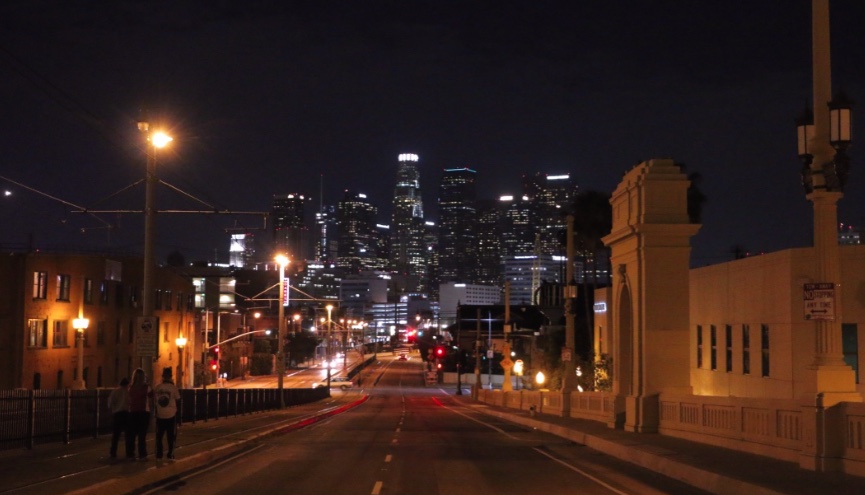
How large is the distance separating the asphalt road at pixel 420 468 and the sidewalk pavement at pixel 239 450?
38 cm

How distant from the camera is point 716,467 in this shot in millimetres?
16844

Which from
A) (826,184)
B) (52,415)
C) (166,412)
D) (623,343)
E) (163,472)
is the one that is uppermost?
(826,184)

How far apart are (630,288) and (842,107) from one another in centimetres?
1292

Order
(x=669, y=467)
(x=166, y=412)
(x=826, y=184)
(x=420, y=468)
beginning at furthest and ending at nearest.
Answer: (x=420, y=468)
(x=166, y=412)
(x=669, y=467)
(x=826, y=184)

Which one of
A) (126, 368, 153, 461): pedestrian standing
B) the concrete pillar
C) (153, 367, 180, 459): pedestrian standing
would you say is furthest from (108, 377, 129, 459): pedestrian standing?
the concrete pillar

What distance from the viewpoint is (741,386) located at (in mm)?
33094

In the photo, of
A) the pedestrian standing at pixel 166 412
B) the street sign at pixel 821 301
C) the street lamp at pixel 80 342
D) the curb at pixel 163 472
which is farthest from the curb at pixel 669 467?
the street lamp at pixel 80 342

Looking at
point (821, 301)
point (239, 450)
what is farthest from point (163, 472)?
point (821, 301)

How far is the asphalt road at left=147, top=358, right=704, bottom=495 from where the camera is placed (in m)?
16.5

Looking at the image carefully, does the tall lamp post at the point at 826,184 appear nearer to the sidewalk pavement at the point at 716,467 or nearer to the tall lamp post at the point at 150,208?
the sidewalk pavement at the point at 716,467

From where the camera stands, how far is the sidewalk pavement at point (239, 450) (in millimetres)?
14391

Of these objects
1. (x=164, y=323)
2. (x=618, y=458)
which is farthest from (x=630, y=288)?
(x=164, y=323)

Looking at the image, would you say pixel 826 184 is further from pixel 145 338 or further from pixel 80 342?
pixel 80 342

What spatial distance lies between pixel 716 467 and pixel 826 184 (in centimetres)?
531
